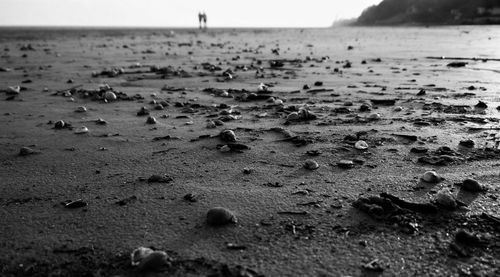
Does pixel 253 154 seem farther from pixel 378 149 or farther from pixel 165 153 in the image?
pixel 378 149

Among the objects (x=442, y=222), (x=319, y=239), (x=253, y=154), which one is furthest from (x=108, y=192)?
(x=442, y=222)

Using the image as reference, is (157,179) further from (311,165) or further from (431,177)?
(431,177)

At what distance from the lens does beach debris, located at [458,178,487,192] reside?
8.23 feet

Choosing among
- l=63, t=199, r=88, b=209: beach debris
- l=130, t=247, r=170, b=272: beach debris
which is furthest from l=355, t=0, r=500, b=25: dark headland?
l=130, t=247, r=170, b=272: beach debris

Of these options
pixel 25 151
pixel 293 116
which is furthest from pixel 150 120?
pixel 293 116

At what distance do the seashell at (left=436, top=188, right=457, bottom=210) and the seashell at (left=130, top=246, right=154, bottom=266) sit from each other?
1.73 metres

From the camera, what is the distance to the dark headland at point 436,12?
2415 inches

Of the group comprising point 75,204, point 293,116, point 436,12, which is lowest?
point 75,204

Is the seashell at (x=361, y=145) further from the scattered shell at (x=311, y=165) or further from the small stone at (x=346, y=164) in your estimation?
the scattered shell at (x=311, y=165)

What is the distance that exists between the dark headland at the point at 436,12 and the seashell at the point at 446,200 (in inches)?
2409

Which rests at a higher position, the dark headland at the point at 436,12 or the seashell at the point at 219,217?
the dark headland at the point at 436,12

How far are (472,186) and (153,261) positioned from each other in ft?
6.86

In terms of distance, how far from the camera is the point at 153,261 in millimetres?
1780

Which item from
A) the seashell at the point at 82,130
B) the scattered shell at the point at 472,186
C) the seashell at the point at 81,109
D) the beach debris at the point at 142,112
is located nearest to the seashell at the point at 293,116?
the beach debris at the point at 142,112
